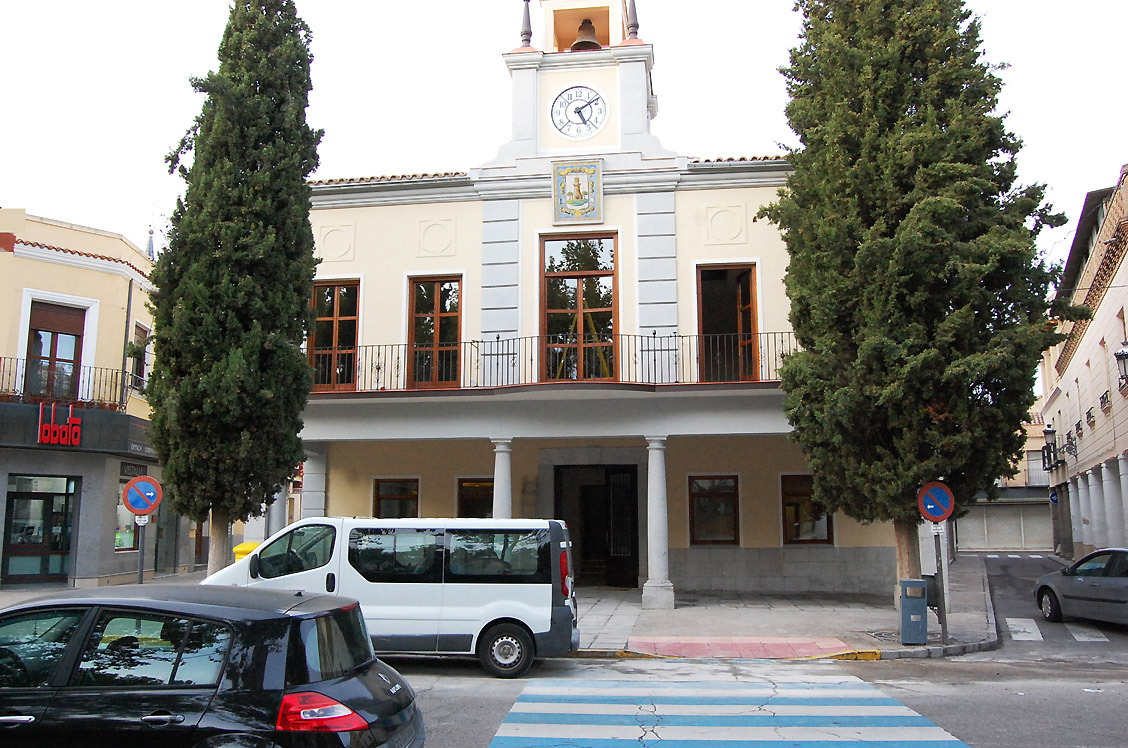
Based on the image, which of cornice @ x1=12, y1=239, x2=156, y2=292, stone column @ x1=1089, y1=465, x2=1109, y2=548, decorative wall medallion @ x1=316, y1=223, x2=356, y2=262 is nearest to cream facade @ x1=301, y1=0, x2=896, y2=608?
decorative wall medallion @ x1=316, y1=223, x2=356, y2=262

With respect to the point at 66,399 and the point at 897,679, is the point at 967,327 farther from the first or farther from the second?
the point at 66,399

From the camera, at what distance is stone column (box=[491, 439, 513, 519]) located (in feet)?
54.6

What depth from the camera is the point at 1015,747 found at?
→ 6742 millimetres

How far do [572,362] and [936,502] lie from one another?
25.0ft

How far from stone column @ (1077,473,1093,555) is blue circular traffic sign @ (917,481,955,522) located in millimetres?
20877

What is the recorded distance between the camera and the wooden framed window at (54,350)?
65.7 feet

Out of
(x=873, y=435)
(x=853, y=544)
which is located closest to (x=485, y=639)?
(x=873, y=435)

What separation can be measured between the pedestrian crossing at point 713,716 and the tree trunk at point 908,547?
4.27 metres

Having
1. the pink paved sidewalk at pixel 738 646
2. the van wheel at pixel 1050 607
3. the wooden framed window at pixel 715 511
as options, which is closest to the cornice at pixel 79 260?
the wooden framed window at pixel 715 511

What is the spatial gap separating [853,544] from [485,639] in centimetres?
1104

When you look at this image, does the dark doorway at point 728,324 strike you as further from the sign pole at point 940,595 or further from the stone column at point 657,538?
the sign pole at point 940,595

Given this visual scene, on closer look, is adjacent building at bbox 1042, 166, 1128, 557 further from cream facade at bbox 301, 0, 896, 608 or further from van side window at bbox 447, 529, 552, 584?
van side window at bbox 447, 529, 552, 584

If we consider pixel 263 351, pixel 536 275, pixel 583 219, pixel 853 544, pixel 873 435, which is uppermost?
pixel 583 219

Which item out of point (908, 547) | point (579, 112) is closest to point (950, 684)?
point (908, 547)
